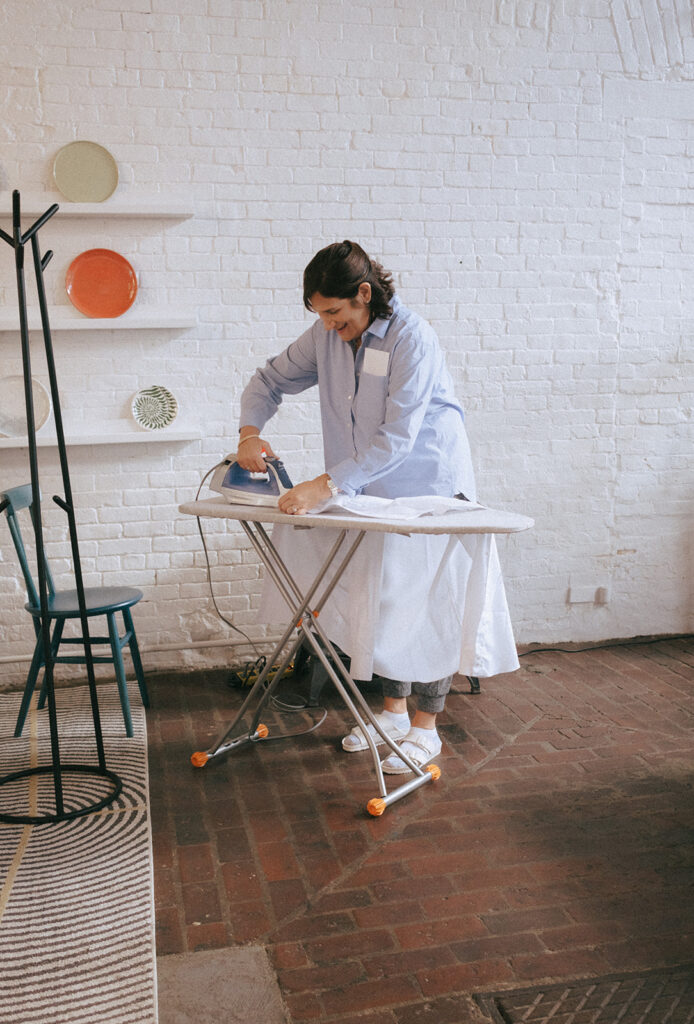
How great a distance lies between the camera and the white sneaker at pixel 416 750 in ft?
9.84

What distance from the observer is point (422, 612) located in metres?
2.92

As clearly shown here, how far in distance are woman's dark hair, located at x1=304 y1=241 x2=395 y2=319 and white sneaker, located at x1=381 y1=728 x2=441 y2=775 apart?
1.51 meters

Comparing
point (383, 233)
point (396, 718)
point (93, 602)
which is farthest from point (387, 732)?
point (383, 233)

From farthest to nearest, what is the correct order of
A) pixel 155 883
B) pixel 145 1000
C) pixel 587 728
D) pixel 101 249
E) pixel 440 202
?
1. pixel 440 202
2. pixel 101 249
3. pixel 587 728
4. pixel 155 883
5. pixel 145 1000

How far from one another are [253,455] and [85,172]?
1591mm

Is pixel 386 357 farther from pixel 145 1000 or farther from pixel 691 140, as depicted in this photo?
pixel 691 140

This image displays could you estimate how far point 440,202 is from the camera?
12.9ft

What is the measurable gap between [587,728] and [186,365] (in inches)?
88.5

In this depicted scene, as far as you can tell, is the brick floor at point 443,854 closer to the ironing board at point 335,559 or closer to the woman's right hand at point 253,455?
the ironing board at point 335,559

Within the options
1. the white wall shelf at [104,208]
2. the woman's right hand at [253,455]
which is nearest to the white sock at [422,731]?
the woman's right hand at [253,455]

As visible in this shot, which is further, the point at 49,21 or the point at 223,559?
the point at 223,559

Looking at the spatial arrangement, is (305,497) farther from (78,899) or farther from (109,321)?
(109,321)

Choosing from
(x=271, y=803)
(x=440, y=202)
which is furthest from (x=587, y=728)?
(x=440, y=202)

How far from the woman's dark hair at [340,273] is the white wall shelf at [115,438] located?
1.24 m
